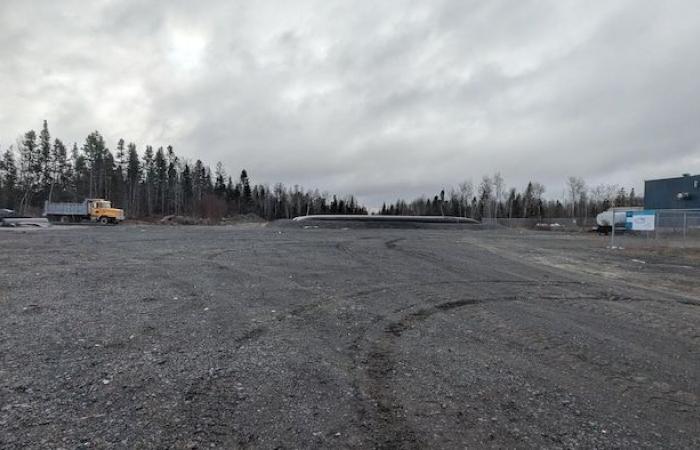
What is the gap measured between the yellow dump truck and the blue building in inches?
2561

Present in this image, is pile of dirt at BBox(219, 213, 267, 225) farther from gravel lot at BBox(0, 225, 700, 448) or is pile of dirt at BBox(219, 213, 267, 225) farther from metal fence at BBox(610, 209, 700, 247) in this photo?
gravel lot at BBox(0, 225, 700, 448)

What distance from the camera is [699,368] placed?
4.72m

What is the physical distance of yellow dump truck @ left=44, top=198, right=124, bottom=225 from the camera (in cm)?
4916

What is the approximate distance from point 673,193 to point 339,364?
2392 inches

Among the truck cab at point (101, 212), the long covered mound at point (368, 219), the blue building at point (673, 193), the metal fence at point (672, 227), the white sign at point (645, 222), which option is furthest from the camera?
the truck cab at point (101, 212)

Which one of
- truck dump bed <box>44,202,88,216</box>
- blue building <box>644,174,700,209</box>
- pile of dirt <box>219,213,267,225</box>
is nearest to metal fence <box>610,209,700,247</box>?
blue building <box>644,174,700,209</box>

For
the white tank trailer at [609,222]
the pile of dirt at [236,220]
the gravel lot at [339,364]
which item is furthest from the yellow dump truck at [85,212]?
the white tank trailer at [609,222]

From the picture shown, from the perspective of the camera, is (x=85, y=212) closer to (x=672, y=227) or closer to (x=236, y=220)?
(x=236, y=220)

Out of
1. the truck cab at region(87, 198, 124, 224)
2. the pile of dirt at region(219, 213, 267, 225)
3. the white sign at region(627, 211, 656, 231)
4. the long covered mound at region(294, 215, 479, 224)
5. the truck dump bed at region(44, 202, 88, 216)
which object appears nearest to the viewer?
the white sign at region(627, 211, 656, 231)

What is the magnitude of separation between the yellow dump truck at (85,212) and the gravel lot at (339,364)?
1758 inches

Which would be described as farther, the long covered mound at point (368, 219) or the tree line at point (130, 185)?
the tree line at point (130, 185)

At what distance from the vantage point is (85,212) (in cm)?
4931

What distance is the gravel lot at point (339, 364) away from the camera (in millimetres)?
3174

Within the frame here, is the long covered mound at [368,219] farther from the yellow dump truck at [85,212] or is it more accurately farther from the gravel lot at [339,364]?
the gravel lot at [339,364]
